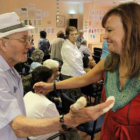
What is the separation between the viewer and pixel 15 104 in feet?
2.67

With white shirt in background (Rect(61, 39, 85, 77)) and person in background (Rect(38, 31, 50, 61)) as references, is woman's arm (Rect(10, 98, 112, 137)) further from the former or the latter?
person in background (Rect(38, 31, 50, 61))

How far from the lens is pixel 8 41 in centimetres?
99

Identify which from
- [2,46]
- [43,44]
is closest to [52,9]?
[43,44]

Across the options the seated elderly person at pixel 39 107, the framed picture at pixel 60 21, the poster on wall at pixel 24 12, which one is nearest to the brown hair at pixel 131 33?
the seated elderly person at pixel 39 107

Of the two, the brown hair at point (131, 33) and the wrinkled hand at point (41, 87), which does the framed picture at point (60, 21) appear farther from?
the brown hair at point (131, 33)

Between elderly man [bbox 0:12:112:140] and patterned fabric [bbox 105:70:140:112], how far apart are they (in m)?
0.31

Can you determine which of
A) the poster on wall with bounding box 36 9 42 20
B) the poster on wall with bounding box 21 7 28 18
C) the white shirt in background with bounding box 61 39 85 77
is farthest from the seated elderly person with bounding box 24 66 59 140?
the poster on wall with bounding box 36 9 42 20

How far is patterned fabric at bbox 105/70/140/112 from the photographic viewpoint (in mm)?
945

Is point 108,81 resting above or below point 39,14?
below

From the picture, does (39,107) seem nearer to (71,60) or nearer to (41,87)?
(41,87)

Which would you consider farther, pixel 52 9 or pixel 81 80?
pixel 52 9

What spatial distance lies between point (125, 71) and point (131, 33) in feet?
0.76

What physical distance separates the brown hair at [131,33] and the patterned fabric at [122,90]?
0.05m

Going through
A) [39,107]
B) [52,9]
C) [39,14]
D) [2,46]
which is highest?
[52,9]
